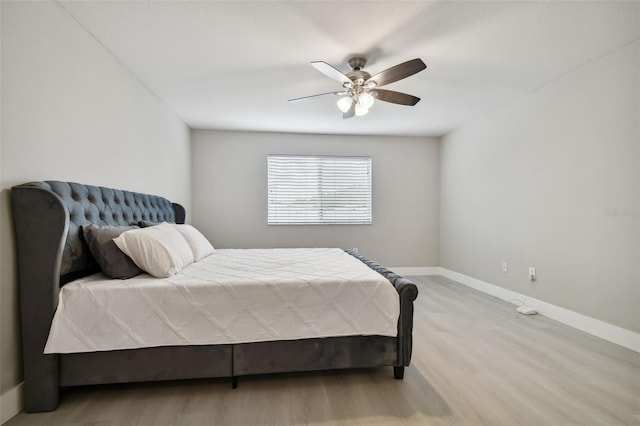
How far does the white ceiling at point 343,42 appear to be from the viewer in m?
1.99

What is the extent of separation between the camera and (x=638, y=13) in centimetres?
209

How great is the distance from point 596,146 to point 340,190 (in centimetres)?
322

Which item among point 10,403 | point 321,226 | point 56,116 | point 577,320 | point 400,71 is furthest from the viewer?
point 321,226

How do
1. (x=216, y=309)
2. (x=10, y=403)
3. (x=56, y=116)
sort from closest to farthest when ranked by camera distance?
(x=10, y=403), (x=216, y=309), (x=56, y=116)

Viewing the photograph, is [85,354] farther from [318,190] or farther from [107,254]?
[318,190]

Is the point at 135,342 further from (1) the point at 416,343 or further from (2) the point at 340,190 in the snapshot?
(2) the point at 340,190

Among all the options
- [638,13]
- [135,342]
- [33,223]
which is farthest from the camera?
[638,13]

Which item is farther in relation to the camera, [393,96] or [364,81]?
[393,96]

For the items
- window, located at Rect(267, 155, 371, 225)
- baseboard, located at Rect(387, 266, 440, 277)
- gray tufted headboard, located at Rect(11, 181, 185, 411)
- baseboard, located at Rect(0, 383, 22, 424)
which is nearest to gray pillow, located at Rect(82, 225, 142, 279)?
gray tufted headboard, located at Rect(11, 181, 185, 411)

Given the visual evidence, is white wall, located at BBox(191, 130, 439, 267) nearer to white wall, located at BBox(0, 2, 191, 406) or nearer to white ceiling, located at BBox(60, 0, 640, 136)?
white ceiling, located at BBox(60, 0, 640, 136)

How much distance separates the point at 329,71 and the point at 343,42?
25cm

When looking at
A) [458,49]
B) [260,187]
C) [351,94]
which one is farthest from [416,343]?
[260,187]

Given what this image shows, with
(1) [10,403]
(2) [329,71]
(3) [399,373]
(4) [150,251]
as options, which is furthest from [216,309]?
(2) [329,71]

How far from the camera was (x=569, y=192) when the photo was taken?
2922mm
